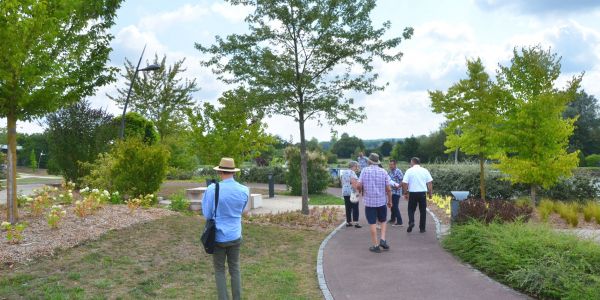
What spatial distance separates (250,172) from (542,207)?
22.6 meters

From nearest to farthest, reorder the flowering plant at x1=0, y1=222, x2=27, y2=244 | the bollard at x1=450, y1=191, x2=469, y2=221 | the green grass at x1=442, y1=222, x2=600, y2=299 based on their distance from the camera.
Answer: the green grass at x1=442, y1=222, x2=600, y2=299
the flowering plant at x1=0, y1=222, x2=27, y2=244
the bollard at x1=450, y1=191, x2=469, y2=221

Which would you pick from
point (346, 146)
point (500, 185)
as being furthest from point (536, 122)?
point (346, 146)

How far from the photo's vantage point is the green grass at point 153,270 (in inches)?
230

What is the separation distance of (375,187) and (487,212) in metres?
2.25

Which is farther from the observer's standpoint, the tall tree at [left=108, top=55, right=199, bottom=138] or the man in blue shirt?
the tall tree at [left=108, top=55, right=199, bottom=138]

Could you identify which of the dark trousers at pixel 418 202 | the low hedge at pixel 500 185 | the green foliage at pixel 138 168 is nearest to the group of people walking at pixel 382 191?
the dark trousers at pixel 418 202

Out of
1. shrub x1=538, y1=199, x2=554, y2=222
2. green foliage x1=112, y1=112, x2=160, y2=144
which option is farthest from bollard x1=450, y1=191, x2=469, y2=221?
green foliage x1=112, y1=112, x2=160, y2=144

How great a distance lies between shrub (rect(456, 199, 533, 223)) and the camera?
9117 millimetres

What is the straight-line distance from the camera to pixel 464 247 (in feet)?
26.7

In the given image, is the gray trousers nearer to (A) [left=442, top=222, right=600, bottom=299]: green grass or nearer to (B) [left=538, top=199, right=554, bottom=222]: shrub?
(A) [left=442, top=222, right=600, bottom=299]: green grass

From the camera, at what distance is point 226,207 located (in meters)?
5.45

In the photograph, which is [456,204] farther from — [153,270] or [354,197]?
[153,270]

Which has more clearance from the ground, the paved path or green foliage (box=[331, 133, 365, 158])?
green foliage (box=[331, 133, 365, 158])

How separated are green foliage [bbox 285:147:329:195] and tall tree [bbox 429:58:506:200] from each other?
6.85 meters
